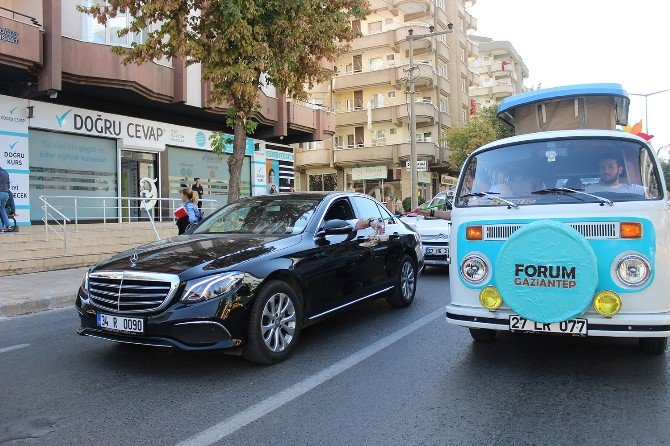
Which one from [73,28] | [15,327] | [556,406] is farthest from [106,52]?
[556,406]

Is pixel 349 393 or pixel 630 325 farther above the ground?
pixel 630 325

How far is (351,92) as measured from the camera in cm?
4181

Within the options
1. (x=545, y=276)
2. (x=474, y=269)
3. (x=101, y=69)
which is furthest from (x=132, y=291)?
(x=101, y=69)

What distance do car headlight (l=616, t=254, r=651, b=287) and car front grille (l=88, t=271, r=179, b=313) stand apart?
133 inches

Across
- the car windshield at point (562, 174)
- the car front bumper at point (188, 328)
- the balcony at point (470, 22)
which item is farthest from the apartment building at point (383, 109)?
the car front bumper at point (188, 328)

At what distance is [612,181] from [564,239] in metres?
0.86

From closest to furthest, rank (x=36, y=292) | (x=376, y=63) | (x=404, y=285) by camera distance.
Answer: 1. (x=404, y=285)
2. (x=36, y=292)
3. (x=376, y=63)

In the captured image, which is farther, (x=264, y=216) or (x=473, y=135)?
(x=473, y=135)

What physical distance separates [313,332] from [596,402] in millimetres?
2972

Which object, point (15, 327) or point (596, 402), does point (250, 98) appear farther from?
point (596, 402)

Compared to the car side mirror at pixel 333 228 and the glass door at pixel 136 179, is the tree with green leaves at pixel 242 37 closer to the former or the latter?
the car side mirror at pixel 333 228

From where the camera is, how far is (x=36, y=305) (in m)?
7.79

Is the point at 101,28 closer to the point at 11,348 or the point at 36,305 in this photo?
the point at 36,305

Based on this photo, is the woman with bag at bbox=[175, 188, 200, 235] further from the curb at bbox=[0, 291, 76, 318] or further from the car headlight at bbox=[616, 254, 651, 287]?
the car headlight at bbox=[616, 254, 651, 287]
